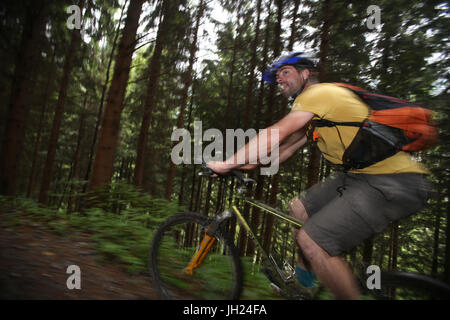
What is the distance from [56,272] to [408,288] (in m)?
3.43

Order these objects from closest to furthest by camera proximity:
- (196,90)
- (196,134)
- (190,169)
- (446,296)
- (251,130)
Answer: (446,296)
(251,130)
(196,90)
(196,134)
(190,169)

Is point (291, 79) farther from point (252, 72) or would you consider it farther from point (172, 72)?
point (252, 72)

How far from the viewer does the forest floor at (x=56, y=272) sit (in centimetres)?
243

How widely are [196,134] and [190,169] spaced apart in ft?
18.7

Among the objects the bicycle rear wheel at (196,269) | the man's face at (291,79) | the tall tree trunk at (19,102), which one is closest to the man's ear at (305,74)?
the man's face at (291,79)

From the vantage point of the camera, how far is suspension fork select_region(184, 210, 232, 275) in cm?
261

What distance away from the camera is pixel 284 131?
2.07 m

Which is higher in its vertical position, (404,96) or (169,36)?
(169,36)

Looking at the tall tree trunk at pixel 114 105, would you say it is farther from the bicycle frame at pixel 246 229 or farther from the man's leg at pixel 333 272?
the man's leg at pixel 333 272

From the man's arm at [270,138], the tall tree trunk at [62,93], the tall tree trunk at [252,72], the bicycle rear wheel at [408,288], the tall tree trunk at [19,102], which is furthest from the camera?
the tall tree trunk at [252,72]

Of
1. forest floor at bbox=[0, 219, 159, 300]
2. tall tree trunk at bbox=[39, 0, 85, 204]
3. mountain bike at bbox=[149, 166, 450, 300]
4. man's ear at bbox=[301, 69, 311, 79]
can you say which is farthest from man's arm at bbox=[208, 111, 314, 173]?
tall tree trunk at bbox=[39, 0, 85, 204]

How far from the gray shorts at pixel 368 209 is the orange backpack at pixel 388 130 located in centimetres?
19
